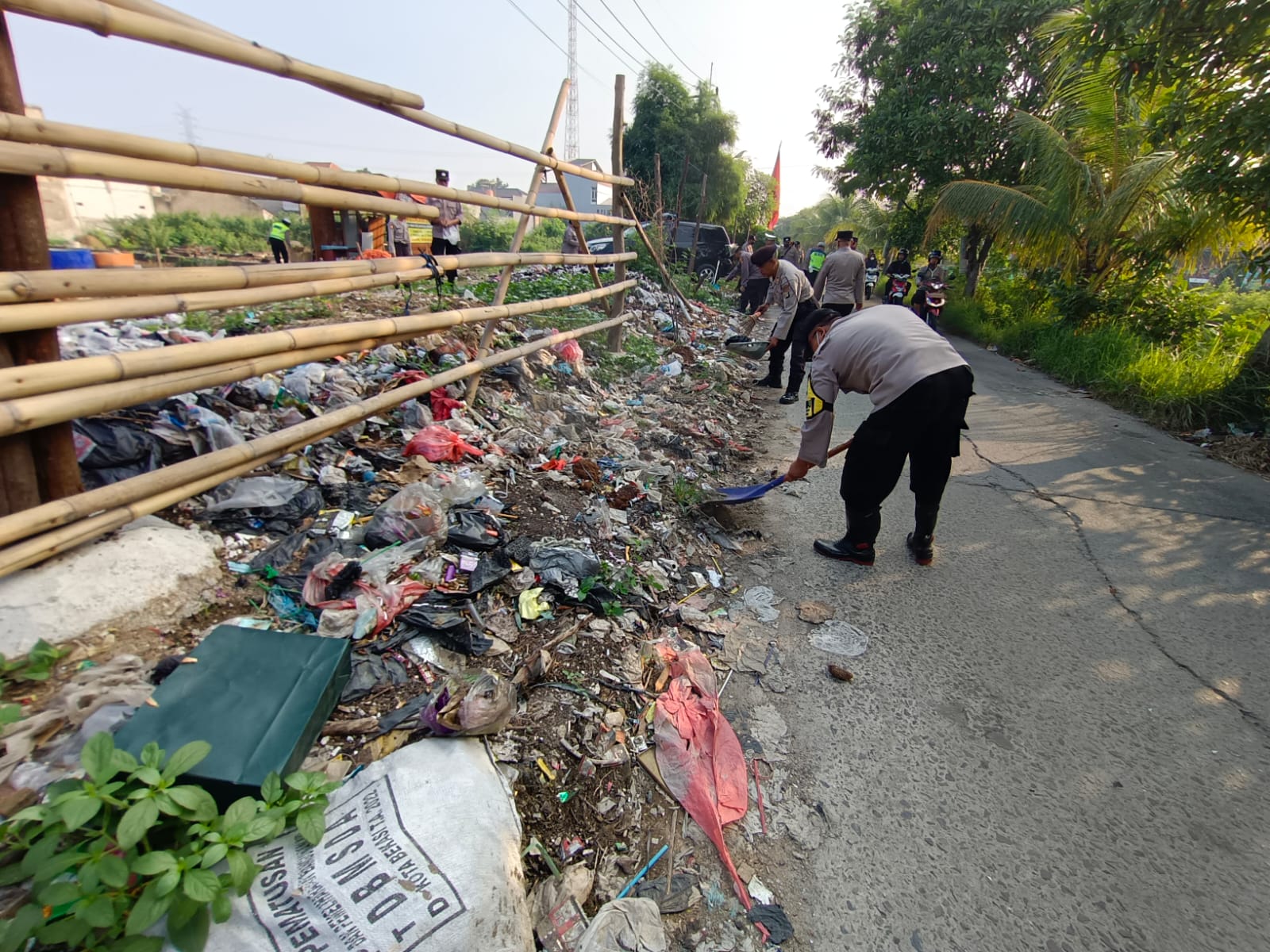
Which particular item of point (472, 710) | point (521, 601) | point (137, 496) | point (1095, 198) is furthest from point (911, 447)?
point (1095, 198)

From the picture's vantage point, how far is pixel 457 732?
5.41ft

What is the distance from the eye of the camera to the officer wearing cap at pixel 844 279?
6.54 metres

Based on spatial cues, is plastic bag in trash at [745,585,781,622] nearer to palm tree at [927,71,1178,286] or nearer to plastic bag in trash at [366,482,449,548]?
plastic bag in trash at [366,482,449,548]

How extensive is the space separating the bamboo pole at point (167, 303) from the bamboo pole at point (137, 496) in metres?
0.39

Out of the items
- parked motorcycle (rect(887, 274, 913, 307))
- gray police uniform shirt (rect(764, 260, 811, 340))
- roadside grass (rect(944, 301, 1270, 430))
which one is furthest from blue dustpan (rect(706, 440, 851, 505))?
parked motorcycle (rect(887, 274, 913, 307))

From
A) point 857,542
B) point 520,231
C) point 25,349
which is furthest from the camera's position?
point 520,231

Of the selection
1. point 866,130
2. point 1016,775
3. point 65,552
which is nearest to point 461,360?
point 65,552

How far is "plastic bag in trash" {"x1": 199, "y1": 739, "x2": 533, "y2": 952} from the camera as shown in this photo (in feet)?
3.90

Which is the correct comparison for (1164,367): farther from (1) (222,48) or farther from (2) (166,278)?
(2) (166,278)

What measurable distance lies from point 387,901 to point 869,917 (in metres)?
1.21

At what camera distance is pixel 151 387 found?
201cm

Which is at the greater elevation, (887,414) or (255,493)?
(887,414)

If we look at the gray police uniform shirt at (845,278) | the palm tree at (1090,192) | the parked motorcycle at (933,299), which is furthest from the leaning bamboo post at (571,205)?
the parked motorcycle at (933,299)

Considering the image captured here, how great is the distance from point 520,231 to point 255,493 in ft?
9.27
